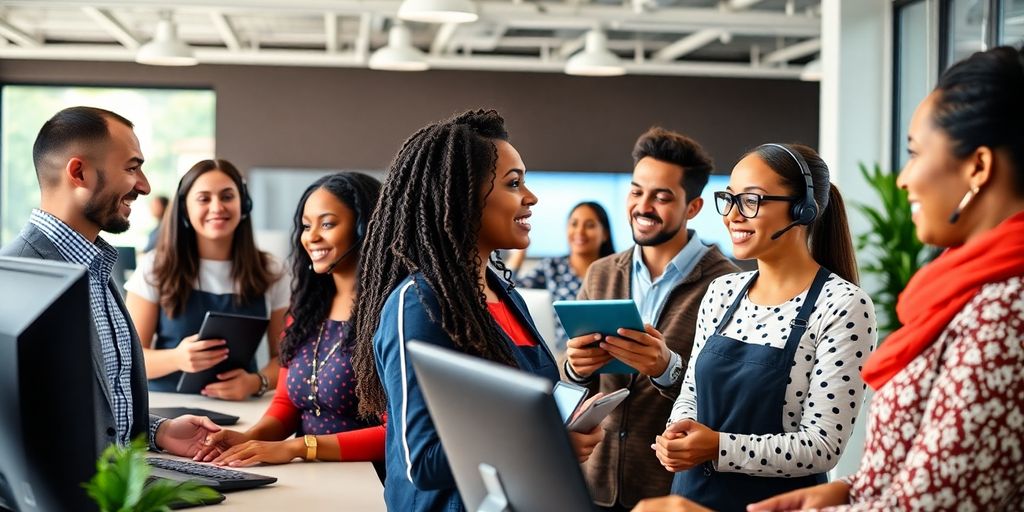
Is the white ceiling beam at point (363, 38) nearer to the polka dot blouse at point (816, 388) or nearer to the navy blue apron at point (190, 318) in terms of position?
the navy blue apron at point (190, 318)

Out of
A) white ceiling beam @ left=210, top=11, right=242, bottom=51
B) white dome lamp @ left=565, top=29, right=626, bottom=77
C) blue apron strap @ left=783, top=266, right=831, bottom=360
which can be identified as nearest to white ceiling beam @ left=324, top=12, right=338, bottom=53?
white ceiling beam @ left=210, top=11, right=242, bottom=51

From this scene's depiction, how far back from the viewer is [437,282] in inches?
75.5

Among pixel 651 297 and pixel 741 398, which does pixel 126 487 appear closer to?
pixel 741 398

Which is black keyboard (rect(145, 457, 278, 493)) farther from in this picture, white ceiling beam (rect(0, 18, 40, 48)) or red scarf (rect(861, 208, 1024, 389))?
white ceiling beam (rect(0, 18, 40, 48))

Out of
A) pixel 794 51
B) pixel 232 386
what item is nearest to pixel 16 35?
pixel 794 51

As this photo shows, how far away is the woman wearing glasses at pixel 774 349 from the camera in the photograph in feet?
6.74

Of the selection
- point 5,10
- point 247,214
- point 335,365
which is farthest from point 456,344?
point 5,10

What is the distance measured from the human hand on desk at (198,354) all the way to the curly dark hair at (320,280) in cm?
44

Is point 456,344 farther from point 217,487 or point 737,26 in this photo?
point 737,26

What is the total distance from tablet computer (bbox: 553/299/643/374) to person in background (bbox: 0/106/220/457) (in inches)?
39.3

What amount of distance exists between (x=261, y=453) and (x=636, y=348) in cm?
92

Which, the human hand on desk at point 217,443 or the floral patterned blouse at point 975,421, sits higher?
the floral patterned blouse at point 975,421

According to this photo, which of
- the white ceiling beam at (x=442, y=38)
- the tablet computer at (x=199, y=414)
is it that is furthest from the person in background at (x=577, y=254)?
the white ceiling beam at (x=442, y=38)

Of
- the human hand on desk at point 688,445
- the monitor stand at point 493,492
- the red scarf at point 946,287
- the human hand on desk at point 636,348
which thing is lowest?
the human hand on desk at point 688,445
